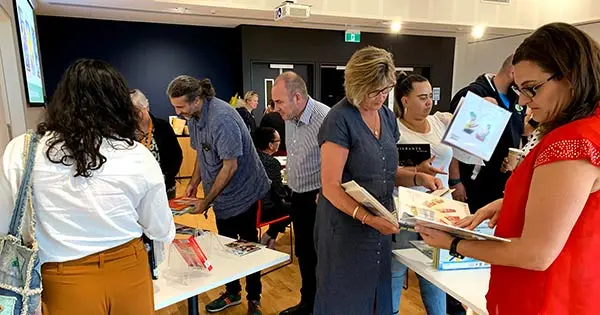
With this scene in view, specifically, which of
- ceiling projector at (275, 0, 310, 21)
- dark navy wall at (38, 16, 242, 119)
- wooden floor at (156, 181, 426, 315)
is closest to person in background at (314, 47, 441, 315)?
wooden floor at (156, 181, 426, 315)

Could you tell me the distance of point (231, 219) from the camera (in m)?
2.57

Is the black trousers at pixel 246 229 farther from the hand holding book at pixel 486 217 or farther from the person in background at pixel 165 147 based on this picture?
the hand holding book at pixel 486 217

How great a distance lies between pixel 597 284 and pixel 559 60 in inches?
19.6

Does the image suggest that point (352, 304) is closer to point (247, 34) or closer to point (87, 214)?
point (87, 214)

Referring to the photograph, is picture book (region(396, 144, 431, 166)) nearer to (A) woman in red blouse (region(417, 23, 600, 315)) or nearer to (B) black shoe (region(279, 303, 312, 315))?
(A) woman in red blouse (region(417, 23, 600, 315))

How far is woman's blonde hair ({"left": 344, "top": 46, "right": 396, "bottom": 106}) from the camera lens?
1.54m

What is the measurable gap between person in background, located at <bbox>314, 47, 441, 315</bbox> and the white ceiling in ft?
14.3

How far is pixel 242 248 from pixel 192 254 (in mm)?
294

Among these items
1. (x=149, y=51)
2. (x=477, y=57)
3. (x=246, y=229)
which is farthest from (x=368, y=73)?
(x=477, y=57)

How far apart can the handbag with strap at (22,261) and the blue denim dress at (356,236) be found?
100 centimetres

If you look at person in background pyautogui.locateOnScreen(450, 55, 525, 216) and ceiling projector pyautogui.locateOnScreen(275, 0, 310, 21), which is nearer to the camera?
person in background pyautogui.locateOnScreen(450, 55, 525, 216)

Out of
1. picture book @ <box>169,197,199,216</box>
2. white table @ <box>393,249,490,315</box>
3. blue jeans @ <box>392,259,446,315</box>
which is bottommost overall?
blue jeans @ <box>392,259,446,315</box>

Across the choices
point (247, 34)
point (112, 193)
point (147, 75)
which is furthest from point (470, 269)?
point (147, 75)

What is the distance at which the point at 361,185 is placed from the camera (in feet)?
5.32
